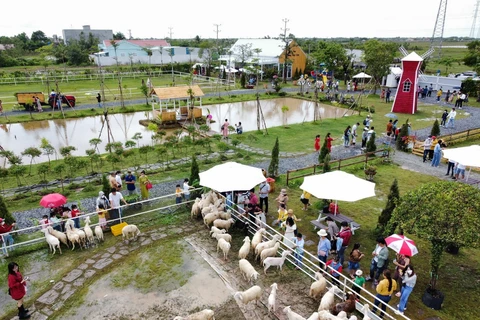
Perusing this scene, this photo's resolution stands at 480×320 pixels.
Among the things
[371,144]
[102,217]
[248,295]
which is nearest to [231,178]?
[248,295]

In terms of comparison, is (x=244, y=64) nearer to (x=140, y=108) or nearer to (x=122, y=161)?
(x=140, y=108)

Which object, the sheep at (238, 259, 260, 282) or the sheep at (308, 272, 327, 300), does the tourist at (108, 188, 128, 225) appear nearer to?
the sheep at (238, 259, 260, 282)

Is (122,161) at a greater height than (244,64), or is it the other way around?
(244,64)

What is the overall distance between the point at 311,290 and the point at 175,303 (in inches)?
135

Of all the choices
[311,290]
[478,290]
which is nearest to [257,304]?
[311,290]

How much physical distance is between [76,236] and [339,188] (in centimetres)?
850

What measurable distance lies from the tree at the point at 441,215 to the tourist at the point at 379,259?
732 millimetres

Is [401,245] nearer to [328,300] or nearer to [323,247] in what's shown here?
[323,247]

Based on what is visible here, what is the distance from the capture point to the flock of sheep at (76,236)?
10512mm

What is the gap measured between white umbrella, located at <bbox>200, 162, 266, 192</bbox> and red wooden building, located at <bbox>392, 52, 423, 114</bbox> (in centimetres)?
2447

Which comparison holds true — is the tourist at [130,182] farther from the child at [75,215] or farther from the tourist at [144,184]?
the child at [75,215]

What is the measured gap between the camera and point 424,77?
4353 centimetres

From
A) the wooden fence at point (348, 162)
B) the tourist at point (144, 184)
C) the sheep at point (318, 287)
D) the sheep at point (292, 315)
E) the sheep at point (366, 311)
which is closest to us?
the sheep at point (366, 311)

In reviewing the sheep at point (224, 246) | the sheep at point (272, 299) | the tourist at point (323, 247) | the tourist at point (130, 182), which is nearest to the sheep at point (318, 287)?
the tourist at point (323, 247)
